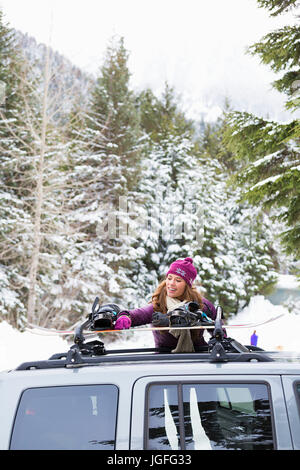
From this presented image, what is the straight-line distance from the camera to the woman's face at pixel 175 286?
3.96m

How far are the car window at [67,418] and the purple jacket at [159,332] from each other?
1248 millimetres

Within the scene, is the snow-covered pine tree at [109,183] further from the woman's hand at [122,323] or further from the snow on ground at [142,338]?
the woman's hand at [122,323]

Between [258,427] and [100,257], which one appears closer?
[258,427]

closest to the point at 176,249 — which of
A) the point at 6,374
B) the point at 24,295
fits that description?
the point at 24,295

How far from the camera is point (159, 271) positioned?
25172mm

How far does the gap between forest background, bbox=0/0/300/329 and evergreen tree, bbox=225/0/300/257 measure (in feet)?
14.3

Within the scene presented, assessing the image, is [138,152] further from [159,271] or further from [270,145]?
[270,145]

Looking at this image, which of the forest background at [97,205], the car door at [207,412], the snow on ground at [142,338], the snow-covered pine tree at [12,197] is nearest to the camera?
the car door at [207,412]

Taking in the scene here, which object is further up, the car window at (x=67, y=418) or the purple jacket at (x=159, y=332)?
the purple jacket at (x=159, y=332)

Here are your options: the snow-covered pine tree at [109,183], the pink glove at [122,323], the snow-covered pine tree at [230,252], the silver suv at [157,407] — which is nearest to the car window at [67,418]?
the silver suv at [157,407]

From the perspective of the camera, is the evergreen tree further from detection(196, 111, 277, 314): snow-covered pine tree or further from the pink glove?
detection(196, 111, 277, 314): snow-covered pine tree

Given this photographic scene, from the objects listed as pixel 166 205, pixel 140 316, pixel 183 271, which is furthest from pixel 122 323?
pixel 166 205

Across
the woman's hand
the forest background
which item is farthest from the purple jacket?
the forest background

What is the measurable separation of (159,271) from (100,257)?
3736 millimetres
